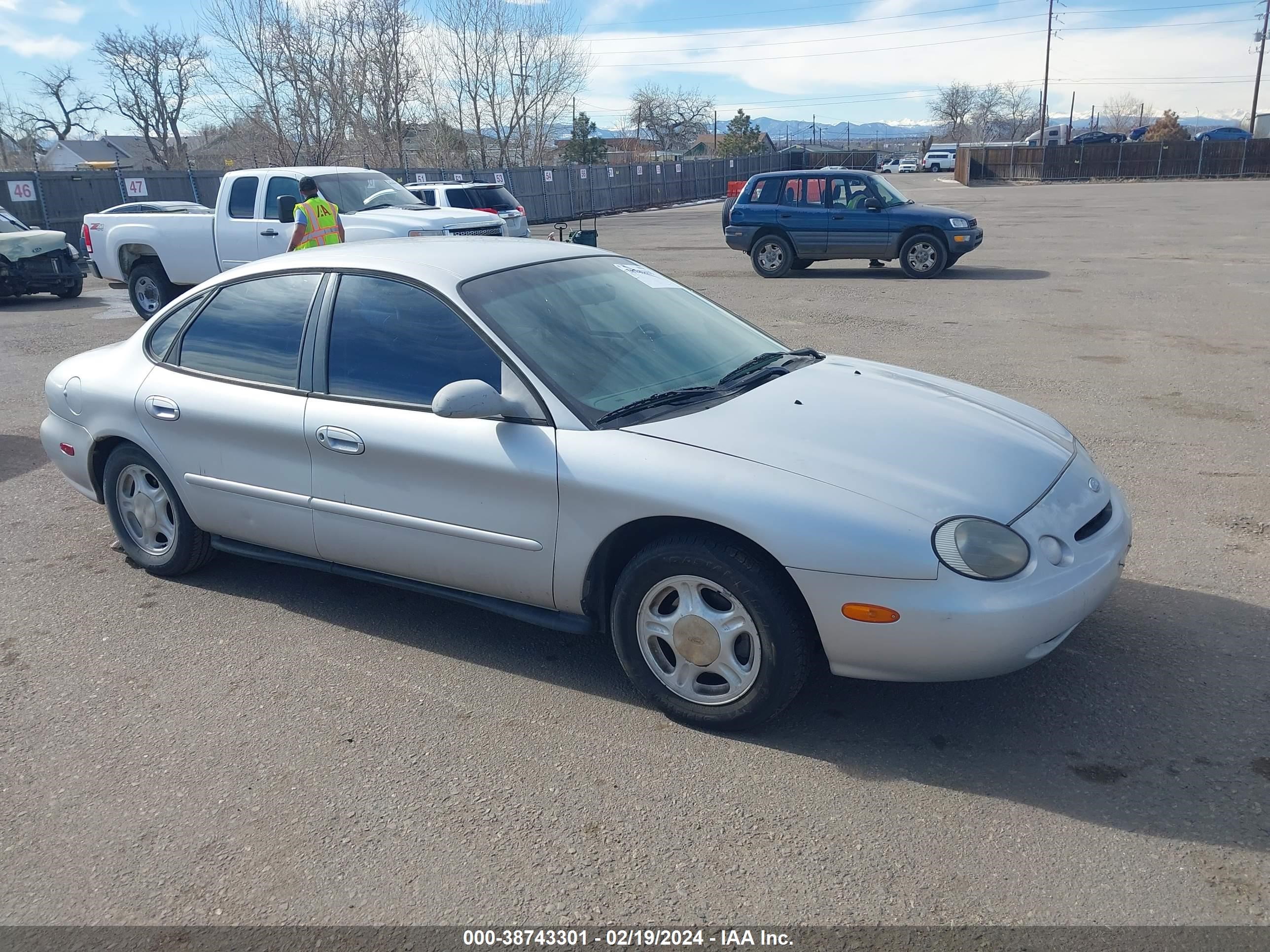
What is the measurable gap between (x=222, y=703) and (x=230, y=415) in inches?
48.9

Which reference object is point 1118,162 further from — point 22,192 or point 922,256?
point 22,192

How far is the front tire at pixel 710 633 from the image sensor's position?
10.6 feet

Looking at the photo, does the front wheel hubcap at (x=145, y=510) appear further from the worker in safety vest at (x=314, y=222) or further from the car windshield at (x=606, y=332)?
the worker in safety vest at (x=314, y=222)

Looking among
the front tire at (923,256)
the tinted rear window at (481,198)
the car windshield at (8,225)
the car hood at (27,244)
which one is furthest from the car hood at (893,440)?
the tinted rear window at (481,198)

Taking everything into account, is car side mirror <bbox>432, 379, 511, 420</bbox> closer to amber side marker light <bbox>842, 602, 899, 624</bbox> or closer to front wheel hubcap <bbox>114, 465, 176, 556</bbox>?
amber side marker light <bbox>842, 602, 899, 624</bbox>

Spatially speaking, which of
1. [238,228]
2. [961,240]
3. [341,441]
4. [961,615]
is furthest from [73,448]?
[961,240]

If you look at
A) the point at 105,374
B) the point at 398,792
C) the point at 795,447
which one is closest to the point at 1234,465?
the point at 795,447

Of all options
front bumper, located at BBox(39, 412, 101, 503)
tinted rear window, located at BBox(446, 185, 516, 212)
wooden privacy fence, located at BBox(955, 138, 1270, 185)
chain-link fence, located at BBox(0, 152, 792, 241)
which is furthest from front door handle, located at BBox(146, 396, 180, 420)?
wooden privacy fence, located at BBox(955, 138, 1270, 185)

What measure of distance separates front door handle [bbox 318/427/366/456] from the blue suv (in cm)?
1392

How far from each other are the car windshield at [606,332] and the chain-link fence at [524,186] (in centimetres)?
1176

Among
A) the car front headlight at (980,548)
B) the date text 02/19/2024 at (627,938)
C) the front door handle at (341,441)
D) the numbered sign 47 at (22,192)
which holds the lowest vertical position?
the date text 02/19/2024 at (627,938)

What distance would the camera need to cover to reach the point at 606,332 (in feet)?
13.3

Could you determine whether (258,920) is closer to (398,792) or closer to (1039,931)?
(398,792)

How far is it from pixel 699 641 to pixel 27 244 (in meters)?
16.2
